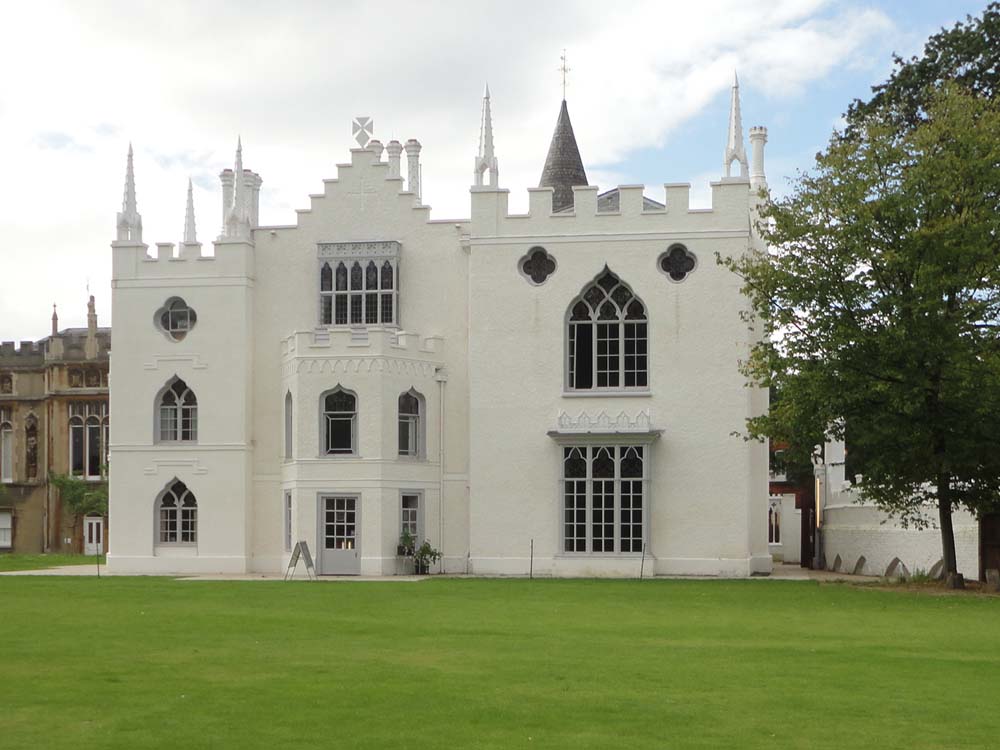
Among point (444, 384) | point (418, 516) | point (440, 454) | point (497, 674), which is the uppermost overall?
point (444, 384)

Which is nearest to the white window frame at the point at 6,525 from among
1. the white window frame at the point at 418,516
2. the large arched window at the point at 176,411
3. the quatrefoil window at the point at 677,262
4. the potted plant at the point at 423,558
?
the large arched window at the point at 176,411

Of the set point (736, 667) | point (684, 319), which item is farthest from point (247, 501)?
point (736, 667)

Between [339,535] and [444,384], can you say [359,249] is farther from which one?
[339,535]

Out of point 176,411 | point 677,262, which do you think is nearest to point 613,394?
point 677,262

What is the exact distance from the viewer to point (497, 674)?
47.0ft

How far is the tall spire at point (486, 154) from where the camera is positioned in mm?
37719

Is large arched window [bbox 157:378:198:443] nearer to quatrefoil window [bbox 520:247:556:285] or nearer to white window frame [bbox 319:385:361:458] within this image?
white window frame [bbox 319:385:361:458]

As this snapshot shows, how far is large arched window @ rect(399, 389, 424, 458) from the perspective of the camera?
122 ft

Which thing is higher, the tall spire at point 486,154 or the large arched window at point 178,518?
the tall spire at point 486,154

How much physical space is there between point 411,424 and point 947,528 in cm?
1342

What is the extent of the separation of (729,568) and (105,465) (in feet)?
117

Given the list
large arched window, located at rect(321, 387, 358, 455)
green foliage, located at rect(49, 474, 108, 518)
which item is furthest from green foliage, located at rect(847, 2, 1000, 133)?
green foliage, located at rect(49, 474, 108, 518)

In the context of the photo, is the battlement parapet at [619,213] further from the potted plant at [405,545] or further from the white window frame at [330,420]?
the potted plant at [405,545]

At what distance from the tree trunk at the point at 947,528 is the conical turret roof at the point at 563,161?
18.4 metres
